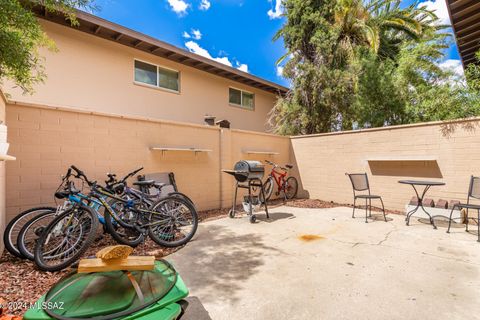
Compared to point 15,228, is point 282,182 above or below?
above

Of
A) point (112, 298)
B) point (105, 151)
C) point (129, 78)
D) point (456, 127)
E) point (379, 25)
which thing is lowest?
point (112, 298)

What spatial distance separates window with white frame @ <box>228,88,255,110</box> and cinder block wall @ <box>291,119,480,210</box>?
9.88 feet

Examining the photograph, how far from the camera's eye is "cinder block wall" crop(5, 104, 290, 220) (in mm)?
3436

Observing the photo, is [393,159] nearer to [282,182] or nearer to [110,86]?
[282,182]

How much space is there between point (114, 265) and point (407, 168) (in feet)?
20.0

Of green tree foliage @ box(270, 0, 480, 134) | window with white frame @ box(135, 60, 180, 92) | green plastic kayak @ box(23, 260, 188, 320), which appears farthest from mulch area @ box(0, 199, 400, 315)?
green tree foliage @ box(270, 0, 480, 134)

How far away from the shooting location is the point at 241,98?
966 cm

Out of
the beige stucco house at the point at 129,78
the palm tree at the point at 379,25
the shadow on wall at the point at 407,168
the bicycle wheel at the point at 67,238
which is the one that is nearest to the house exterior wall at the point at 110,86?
the beige stucco house at the point at 129,78

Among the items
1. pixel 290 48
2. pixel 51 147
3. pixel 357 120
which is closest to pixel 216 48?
pixel 290 48

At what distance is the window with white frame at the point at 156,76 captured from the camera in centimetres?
700

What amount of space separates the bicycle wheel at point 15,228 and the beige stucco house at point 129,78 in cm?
265

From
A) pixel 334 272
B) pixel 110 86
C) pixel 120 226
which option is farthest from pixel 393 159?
pixel 110 86

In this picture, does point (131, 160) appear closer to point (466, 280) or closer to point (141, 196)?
point (141, 196)

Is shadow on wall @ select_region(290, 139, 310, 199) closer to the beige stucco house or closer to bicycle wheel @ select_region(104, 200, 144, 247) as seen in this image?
the beige stucco house
